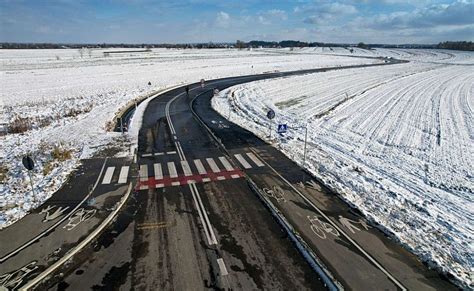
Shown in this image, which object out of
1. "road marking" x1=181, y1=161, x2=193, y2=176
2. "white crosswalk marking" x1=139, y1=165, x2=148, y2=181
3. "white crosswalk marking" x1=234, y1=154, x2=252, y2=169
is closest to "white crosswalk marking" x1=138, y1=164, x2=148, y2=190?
"white crosswalk marking" x1=139, y1=165, x2=148, y2=181

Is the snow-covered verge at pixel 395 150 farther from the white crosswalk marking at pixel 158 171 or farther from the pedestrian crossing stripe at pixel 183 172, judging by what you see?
the white crosswalk marking at pixel 158 171

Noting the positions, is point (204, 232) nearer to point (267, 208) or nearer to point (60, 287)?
point (267, 208)

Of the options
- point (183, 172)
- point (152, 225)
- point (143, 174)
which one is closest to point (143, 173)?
point (143, 174)

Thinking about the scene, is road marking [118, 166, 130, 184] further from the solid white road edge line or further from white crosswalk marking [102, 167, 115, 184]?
the solid white road edge line

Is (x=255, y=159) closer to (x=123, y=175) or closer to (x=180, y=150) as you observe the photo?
(x=180, y=150)

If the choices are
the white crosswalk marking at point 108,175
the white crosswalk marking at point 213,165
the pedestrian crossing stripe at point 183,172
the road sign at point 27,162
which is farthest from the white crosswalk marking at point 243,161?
the road sign at point 27,162

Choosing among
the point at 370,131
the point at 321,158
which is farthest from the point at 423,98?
the point at 321,158
